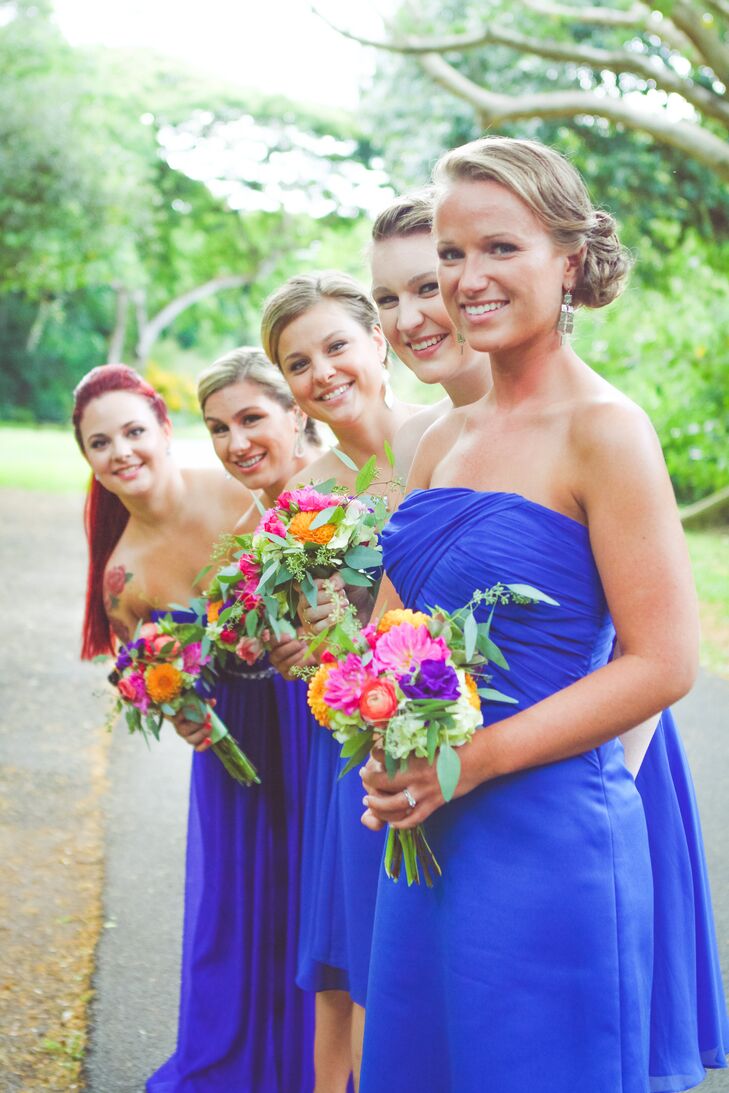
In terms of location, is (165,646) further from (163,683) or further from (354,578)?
(354,578)

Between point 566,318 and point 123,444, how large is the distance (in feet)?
7.32

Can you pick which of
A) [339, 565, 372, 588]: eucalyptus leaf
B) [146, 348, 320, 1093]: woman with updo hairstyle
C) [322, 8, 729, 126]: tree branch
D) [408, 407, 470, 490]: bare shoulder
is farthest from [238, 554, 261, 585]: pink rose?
[322, 8, 729, 126]: tree branch

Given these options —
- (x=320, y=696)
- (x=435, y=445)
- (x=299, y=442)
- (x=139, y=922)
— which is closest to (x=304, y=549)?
(x=435, y=445)

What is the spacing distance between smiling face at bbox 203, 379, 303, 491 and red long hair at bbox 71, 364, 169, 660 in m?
0.41

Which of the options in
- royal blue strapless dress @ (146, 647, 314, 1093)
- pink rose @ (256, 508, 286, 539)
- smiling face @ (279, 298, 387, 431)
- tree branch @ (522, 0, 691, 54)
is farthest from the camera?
tree branch @ (522, 0, 691, 54)

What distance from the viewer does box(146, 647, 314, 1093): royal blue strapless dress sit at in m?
4.00

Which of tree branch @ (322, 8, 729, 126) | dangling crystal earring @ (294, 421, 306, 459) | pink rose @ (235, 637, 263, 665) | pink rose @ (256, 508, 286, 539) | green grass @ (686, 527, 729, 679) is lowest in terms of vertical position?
pink rose @ (235, 637, 263, 665)

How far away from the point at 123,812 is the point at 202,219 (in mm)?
37539

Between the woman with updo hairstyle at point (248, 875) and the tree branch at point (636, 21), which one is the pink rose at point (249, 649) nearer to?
the woman with updo hairstyle at point (248, 875)

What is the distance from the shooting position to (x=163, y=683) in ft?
12.5

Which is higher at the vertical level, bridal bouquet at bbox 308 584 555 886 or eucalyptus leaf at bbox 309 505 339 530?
eucalyptus leaf at bbox 309 505 339 530

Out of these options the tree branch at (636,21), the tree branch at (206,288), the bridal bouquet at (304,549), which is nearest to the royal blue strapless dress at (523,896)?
the bridal bouquet at (304,549)

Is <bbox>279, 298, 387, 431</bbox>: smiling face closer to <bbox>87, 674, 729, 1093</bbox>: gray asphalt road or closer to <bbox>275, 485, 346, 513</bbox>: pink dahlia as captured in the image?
<bbox>275, 485, 346, 513</bbox>: pink dahlia

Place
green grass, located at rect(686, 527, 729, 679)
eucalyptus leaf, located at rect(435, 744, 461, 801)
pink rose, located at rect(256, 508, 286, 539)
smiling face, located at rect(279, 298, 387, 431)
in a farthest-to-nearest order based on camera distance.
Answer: green grass, located at rect(686, 527, 729, 679)
smiling face, located at rect(279, 298, 387, 431)
pink rose, located at rect(256, 508, 286, 539)
eucalyptus leaf, located at rect(435, 744, 461, 801)
